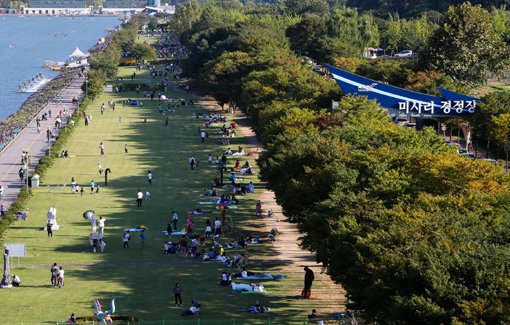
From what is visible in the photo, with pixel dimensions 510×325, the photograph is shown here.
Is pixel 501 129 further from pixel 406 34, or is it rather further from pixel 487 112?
pixel 406 34

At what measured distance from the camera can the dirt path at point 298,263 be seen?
41.3 meters

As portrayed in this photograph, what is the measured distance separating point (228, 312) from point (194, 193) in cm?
2987

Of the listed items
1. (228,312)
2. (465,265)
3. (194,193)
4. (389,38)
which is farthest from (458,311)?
(389,38)

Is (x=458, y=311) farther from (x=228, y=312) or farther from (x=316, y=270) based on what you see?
(x=316, y=270)

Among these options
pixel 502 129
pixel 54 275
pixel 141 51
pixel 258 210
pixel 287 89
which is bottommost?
pixel 258 210

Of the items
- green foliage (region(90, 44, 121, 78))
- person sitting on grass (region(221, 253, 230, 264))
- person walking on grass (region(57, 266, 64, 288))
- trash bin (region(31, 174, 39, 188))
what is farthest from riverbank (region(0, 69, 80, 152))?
person walking on grass (region(57, 266, 64, 288))

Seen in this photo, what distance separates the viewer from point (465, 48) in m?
98.6

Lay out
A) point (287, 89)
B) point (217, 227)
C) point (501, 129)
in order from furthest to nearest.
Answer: point (287, 89)
point (501, 129)
point (217, 227)

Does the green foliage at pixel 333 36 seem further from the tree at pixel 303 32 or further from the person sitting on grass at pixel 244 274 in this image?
the person sitting on grass at pixel 244 274

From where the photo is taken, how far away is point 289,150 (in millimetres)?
54781

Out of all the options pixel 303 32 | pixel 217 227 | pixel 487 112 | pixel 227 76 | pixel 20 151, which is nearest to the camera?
pixel 217 227

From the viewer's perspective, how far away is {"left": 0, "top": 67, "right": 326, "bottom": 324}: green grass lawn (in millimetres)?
40469

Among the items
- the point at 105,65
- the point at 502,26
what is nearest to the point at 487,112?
the point at 502,26

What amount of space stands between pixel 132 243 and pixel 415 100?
108 feet
